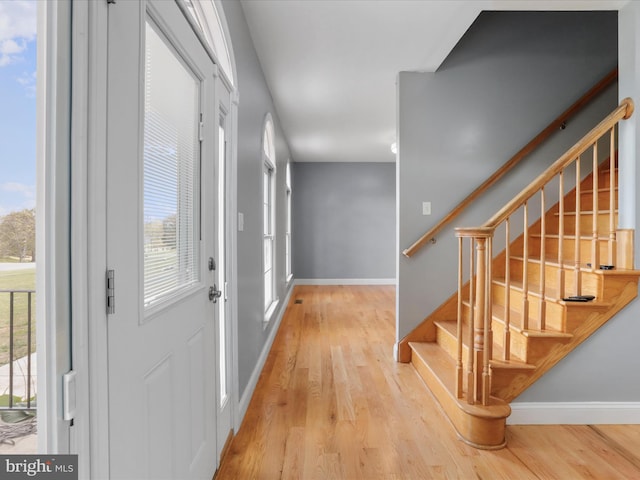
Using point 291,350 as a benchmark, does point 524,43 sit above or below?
above

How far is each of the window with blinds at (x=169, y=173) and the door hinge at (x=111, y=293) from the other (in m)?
0.18

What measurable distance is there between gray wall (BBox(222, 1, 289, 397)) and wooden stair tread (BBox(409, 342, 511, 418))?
123 cm

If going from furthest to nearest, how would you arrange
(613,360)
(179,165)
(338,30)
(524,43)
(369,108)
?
(369,108) → (524,43) → (338,30) → (613,360) → (179,165)

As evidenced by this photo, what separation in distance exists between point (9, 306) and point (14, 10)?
514 mm

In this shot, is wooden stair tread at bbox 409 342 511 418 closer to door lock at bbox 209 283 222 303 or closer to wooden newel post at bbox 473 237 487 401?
wooden newel post at bbox 473 237 487 401

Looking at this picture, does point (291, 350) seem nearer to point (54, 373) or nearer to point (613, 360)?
point (613, 360)

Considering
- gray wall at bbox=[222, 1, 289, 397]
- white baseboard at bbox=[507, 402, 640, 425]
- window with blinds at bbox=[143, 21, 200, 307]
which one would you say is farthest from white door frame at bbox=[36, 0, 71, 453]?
white baseboard at bbox=[507, 402, 640, 425]

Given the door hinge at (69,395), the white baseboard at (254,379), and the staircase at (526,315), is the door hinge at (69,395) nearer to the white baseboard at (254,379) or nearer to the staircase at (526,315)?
the white baseboard at (254,379)

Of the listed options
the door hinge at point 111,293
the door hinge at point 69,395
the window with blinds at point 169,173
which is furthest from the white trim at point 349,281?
the door hinge at point 69,395

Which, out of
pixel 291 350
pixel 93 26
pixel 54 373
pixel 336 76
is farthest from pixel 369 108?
pixel 54 373

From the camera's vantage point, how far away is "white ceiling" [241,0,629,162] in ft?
7.70

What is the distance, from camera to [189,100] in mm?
1409

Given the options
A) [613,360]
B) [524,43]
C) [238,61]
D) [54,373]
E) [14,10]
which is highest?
[524,43]

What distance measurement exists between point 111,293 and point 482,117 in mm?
3212
